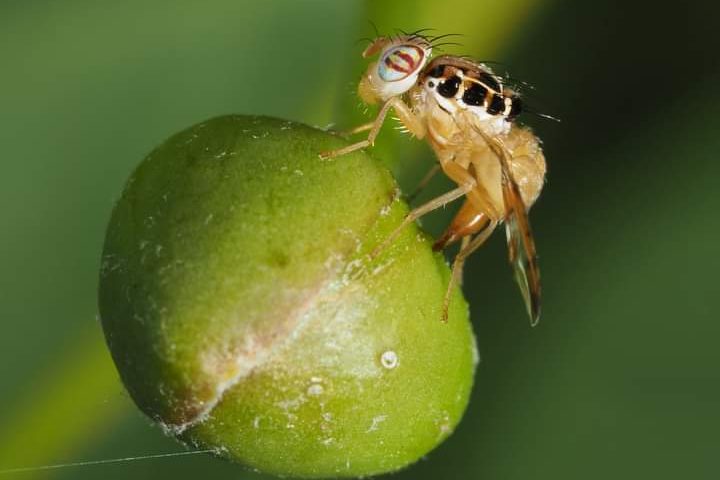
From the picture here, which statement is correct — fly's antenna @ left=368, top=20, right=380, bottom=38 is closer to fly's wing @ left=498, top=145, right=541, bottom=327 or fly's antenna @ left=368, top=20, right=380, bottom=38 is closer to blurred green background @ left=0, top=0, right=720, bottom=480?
blurred green background @ left=0, top=0, right=720, bottom=480

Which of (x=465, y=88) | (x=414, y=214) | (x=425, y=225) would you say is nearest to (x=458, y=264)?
(x=414, y=214)

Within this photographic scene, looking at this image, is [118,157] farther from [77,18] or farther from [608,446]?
[608,446]

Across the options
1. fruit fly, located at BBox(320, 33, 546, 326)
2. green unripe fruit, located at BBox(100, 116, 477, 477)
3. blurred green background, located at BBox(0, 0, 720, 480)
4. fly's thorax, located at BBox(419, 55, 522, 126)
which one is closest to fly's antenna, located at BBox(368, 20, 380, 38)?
blurred green background, located at BBox(0, 0, 720, 480)

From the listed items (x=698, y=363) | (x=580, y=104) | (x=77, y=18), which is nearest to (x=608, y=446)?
(x=698, y=363)

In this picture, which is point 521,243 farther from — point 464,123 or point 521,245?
point 464,123

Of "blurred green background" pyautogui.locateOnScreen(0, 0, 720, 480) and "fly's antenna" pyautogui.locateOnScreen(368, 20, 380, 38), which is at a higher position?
"fly's antenna" pyautogui.locateOnScreen(368, 20, 380, 38)

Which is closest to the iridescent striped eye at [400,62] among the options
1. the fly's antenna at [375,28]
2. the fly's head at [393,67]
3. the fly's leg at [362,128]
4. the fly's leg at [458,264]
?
the fly's head at [393,67]
